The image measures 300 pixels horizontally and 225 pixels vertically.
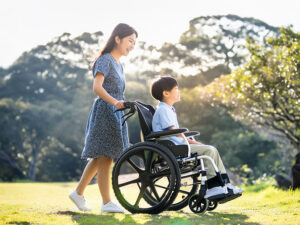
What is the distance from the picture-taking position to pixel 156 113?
379 cm

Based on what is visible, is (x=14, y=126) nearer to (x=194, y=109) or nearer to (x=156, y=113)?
(x=194, y=109)

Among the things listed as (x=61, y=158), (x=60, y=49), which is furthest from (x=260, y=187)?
(x=60, y=49)

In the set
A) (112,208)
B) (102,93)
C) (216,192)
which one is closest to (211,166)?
(216,192)

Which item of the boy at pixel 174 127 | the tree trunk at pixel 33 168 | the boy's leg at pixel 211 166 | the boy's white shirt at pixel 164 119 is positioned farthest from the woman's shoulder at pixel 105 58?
the tree trunk at pixel 33 168

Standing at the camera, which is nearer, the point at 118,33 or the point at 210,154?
the point at 210,154

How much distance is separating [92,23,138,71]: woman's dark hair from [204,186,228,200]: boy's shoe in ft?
5.51

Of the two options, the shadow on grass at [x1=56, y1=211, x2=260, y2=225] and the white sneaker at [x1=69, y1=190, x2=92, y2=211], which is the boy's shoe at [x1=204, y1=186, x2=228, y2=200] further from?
the white sneaker at [x1=69, y1=190, x2=92, y2=211]

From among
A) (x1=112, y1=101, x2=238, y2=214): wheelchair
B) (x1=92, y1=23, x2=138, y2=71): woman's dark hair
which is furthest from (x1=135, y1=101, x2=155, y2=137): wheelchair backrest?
(x1=92, y1=23, x2=138, y2=71): woman's dark hair

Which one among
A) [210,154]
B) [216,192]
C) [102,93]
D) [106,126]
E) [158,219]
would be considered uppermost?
[102,93]

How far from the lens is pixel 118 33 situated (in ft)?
13.3

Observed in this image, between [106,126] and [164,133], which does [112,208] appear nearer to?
[106,126]

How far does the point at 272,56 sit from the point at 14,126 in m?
22.7

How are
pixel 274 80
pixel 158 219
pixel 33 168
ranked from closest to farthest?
pixel 158 219
pixel 274 80
pixel 33 168

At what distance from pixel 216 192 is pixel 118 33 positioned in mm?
1774
